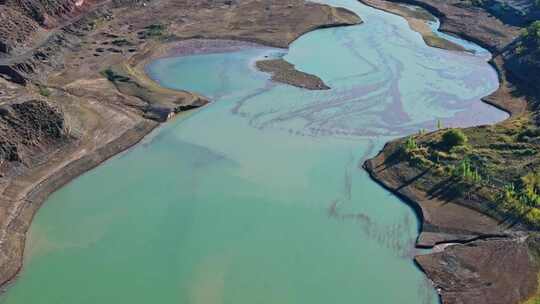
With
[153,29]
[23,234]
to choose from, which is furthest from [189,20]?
[23,234]

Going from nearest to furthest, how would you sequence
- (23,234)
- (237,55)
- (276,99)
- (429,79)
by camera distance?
1. (23,234)
2. (276,99)
3. (429,79)
4. (237,55)

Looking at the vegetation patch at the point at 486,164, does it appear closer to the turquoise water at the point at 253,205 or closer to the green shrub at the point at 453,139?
the green shrub at the point at 453,139

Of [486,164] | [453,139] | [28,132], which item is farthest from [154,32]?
[486,164]

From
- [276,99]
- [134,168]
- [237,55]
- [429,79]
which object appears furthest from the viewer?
[237,55]

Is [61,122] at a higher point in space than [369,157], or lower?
higher

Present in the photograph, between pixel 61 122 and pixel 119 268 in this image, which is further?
pixel 61 122

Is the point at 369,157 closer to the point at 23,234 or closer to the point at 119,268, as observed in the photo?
the point at 119,268
